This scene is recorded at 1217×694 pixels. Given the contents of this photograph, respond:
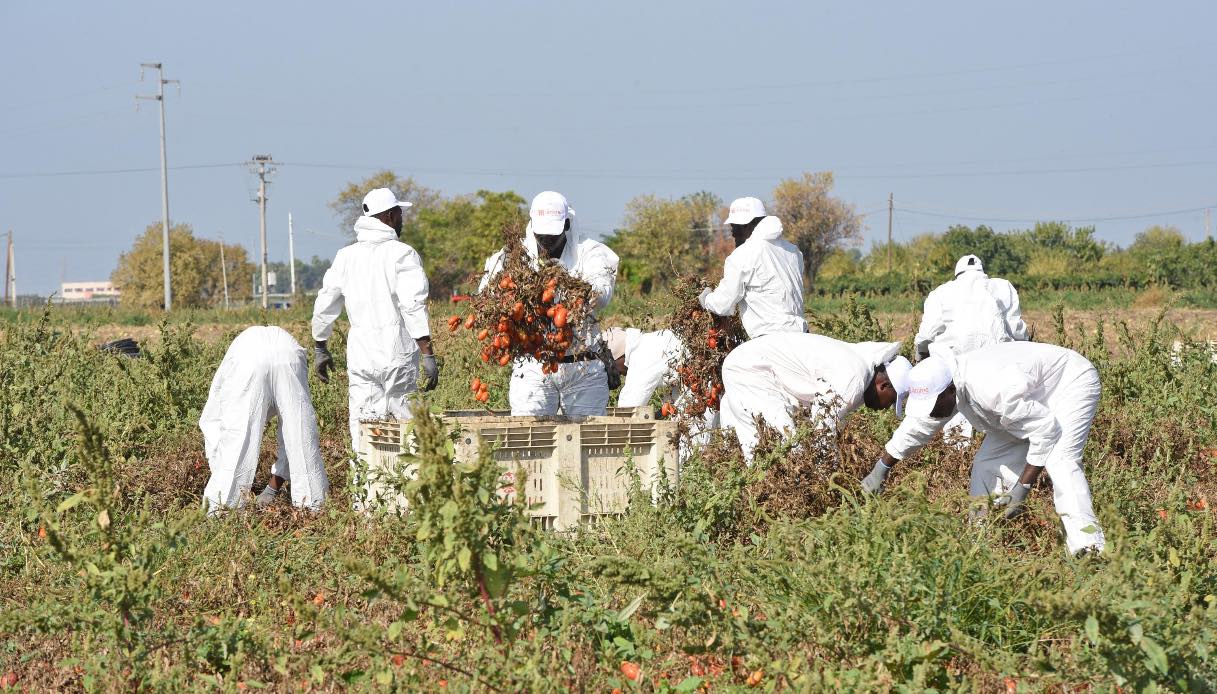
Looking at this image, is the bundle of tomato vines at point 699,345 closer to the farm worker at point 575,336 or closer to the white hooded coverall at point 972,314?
the farm worker at point 575,336

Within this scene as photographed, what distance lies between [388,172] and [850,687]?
6431 centimetres

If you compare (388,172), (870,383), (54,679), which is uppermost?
(388,172)

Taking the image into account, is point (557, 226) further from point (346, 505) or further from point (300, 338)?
point (300, 338)

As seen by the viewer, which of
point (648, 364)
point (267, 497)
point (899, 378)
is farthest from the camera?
point (648, 364)

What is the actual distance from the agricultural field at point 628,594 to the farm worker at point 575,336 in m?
0.89

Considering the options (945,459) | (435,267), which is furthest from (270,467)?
(435,267)

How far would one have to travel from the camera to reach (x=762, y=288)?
6.88 metres

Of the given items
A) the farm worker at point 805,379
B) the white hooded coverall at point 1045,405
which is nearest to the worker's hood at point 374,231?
the farm worker at point 805,379

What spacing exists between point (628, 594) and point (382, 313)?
333 cm

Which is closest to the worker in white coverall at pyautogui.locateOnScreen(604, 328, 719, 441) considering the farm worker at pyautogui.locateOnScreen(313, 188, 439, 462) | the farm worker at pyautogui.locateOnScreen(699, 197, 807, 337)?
the farm worker at pyautogui.locateOnScreen(699, 197, 807, 337)

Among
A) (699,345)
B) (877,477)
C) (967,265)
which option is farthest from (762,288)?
(967,265)

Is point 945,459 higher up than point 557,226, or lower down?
lower down

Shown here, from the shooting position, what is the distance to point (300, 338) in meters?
14.5

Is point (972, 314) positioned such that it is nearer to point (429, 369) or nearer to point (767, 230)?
point (767, 230)
